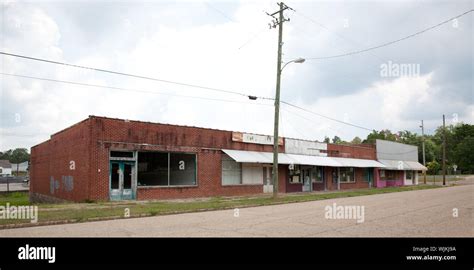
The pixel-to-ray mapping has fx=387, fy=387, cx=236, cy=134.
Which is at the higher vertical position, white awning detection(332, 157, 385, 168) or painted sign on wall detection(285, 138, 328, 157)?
painted sign on wall detection(285, 138, 328, 157)

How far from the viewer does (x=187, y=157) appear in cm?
2356

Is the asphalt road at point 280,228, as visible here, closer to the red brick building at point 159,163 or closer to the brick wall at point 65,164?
the red brick building at point 159,163

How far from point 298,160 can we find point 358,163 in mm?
10746

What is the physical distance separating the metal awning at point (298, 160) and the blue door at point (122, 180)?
681cm

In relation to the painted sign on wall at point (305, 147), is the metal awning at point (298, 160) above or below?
below

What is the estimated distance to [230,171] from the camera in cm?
2606

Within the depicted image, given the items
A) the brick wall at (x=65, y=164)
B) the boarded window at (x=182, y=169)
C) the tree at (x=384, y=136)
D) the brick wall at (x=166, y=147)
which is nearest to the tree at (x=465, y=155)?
the tree at (x=384, y=136)

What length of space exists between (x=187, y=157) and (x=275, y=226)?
1368 cm

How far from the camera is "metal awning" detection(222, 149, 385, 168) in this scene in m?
25.7

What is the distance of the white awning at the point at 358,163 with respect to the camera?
118ft

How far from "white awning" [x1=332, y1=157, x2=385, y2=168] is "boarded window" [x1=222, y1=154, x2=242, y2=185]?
484 inches

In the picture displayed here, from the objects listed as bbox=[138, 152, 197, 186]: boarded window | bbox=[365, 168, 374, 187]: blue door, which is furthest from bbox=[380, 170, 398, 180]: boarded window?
bbox=[138, 152, 197, 186]: boarded window

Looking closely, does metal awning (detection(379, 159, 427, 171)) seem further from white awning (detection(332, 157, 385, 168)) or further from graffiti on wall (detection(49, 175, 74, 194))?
graffiti on wall (detection(49, 175, 74, 194))
